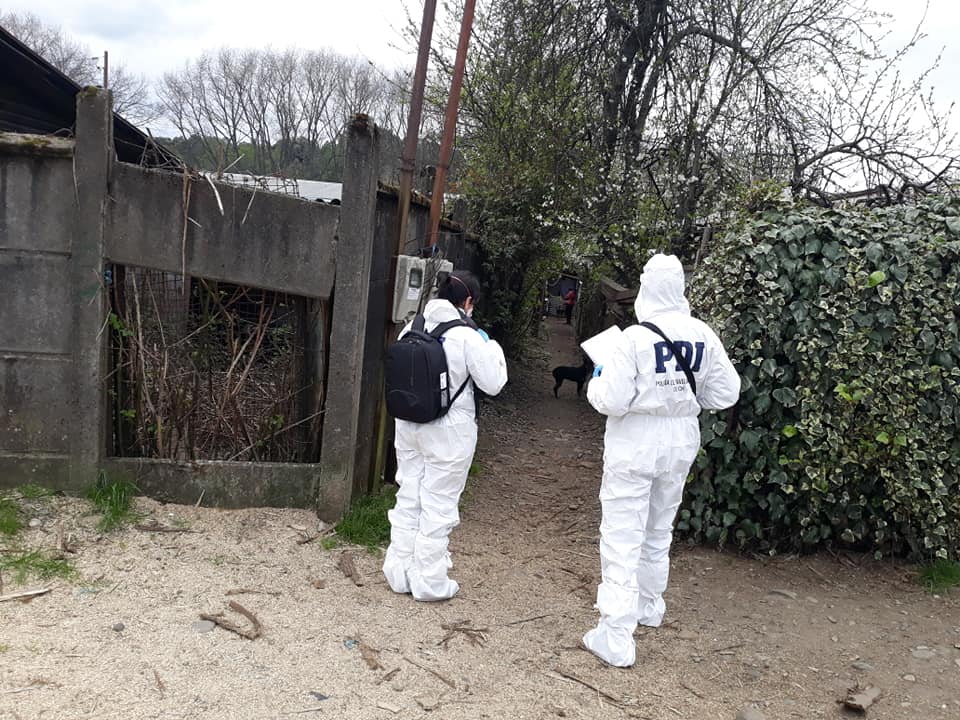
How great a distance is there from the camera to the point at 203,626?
3580 mm

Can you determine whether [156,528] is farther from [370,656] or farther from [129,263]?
[370,656]

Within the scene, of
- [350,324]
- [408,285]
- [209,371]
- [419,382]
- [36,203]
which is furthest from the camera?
[408,285]

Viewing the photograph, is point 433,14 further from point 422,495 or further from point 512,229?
point 512,229

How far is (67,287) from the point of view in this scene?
14.5ft

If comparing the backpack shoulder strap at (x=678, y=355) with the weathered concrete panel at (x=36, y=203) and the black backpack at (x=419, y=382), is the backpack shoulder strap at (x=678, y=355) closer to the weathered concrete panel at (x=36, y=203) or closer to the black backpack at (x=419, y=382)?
the black backpack at (x=419, y=382)

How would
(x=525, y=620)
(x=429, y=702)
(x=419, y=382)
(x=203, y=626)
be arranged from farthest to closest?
(x=525, y=620) < (x=419, y=382) < (x=203, y=626) < (x=429, y=702)

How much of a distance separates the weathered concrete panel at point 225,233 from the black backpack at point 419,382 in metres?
0.93

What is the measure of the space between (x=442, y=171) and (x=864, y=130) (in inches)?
198

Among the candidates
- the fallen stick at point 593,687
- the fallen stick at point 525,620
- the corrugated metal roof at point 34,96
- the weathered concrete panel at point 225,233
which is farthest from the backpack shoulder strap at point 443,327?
the corrugated metal roof at point 34,96

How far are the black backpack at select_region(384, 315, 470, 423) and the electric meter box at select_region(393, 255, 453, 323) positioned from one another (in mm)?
967

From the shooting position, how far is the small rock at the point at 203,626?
3.55 metres

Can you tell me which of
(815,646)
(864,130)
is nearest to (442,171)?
(815,646)

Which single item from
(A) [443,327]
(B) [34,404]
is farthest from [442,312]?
(B) [34,404]

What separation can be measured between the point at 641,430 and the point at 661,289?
26.8 inches
